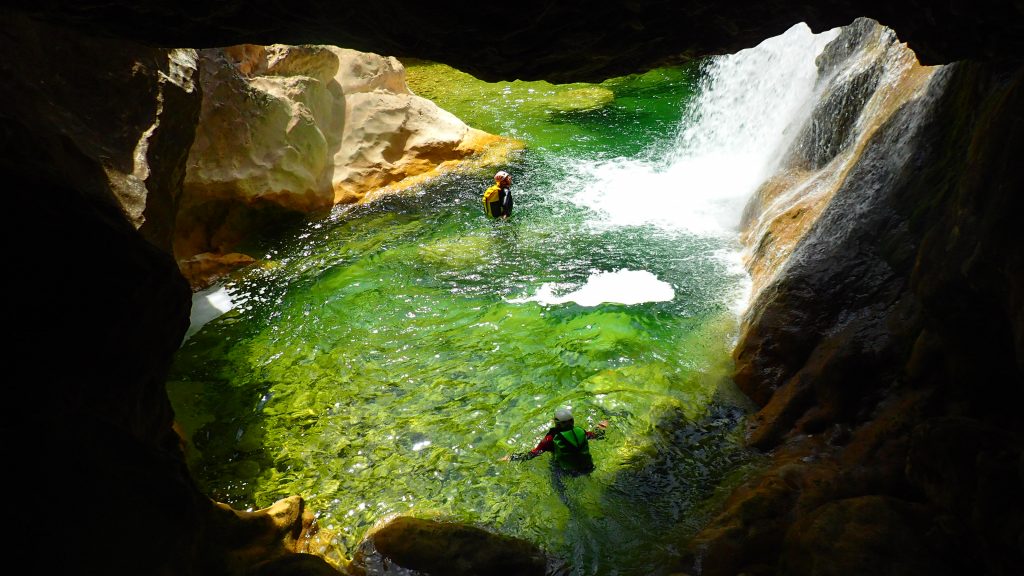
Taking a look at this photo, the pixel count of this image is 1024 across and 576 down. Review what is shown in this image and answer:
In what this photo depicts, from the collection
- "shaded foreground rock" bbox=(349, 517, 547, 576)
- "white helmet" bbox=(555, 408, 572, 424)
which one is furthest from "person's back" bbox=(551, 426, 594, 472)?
"shaded foreground rock" bbox=(349, 517, 547, 576)

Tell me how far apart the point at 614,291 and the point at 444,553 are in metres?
5.09

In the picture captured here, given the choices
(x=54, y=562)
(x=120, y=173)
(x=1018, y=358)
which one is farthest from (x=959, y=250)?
(x=120, y=173)

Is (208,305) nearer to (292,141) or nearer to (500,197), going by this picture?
(292,141)

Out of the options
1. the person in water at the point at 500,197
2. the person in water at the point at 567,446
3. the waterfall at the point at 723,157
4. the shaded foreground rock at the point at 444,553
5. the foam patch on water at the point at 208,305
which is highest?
the waterfall at the point at 723,157

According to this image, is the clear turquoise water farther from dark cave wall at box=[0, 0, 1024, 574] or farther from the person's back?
dark cave wall at box=[0, 0, 1024, 574]

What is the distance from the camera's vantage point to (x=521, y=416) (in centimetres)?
673

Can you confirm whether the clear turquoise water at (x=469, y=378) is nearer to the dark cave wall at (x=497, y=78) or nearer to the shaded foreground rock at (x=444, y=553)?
the shaded foreground rock at (x=444, y=553)

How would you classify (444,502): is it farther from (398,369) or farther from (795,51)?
(795,51)

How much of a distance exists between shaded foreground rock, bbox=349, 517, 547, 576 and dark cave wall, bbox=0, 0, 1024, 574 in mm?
1008

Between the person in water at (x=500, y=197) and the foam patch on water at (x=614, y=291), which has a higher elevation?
the person in water at (x=500, y=197)

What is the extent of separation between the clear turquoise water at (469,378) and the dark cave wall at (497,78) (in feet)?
3.25

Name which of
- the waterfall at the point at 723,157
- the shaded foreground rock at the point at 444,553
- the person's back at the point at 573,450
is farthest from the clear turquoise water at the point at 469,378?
the waterfall at the point at 723,157

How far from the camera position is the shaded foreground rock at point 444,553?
4.75m

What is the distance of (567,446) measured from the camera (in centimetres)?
576
